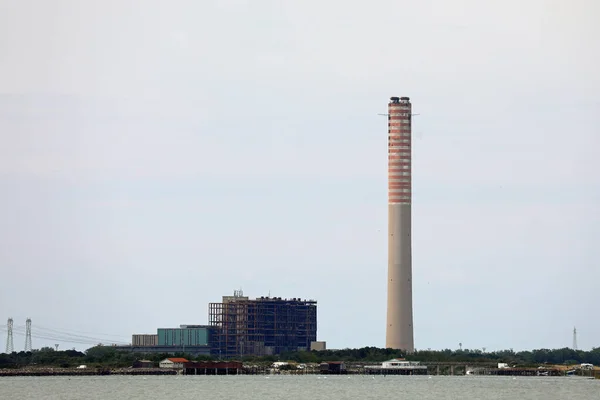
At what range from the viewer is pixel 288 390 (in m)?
150

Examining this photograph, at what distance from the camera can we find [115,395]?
139 meters

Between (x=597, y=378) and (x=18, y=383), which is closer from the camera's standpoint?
(x=18, y=383)

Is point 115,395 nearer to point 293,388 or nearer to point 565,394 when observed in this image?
point 293,388

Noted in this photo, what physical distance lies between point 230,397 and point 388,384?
41924 mm

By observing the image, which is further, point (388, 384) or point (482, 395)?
point (388, 384)

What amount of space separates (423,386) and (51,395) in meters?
46.8

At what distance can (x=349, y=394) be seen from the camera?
13925 cm

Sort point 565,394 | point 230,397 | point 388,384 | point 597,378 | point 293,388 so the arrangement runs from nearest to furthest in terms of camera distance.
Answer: point 230,397 < point 565,394 < point 293,388 < point 388,384 < point 597,378

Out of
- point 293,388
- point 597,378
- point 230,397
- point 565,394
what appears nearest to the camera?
point 230,397

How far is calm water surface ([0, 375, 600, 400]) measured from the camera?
135625mm

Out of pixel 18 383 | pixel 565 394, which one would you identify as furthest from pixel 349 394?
pixel 18 383

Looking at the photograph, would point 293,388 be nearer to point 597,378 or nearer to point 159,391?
point 159,391

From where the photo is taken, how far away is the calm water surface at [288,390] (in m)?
136

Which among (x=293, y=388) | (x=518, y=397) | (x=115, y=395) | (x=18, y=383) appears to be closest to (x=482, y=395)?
(x=518, y=397)
